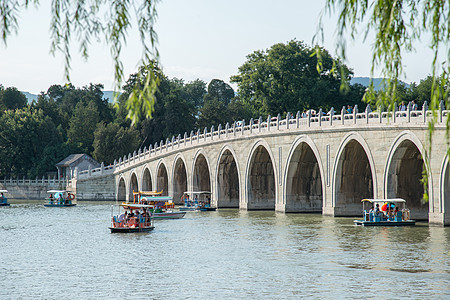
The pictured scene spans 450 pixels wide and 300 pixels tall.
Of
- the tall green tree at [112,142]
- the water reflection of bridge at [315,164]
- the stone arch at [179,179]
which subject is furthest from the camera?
the tall green tree at [112,142]

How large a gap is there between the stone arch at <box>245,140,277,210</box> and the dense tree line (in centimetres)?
1234

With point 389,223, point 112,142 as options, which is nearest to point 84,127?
point 112,142

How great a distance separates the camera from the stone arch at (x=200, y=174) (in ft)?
194

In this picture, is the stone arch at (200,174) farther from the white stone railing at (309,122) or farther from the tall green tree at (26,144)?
the tall green tree at (26,144)

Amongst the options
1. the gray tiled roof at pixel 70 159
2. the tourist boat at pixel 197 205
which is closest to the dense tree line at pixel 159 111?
the gray tiled roof at pixel 70 159

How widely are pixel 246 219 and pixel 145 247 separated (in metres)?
13.7

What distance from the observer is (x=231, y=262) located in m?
25.0

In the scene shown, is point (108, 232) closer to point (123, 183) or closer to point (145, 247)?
point (145, 247)

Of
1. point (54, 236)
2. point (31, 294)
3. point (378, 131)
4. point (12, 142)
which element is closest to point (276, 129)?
point (378, 131)

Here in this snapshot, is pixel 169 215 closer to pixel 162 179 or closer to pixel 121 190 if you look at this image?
pixel 162 179

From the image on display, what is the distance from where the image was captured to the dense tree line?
68.2 metres

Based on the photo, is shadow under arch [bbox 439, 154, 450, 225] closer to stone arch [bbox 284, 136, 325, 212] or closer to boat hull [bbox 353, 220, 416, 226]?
boat hull [bbox 353, 220, 416, 226]

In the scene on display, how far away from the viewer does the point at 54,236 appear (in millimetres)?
35250

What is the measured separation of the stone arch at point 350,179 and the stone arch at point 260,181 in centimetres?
943
